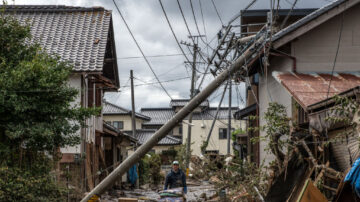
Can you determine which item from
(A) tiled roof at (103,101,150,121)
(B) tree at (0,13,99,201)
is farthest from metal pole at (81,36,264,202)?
(A) tiled roof at (103,101,150,121)

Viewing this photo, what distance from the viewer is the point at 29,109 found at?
12.4 meters

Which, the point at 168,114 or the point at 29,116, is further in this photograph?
the point at 168,114

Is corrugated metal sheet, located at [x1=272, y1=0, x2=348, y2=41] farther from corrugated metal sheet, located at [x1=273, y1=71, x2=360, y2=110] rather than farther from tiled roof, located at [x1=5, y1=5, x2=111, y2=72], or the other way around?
tiled roof, located at [x1=5, y1=5, x2=111, y2=72]

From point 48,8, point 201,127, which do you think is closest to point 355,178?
point 48,8

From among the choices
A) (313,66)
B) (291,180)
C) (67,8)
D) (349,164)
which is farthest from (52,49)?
(349,164)

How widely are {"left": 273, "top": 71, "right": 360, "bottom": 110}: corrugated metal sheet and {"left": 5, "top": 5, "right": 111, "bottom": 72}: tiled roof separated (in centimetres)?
824

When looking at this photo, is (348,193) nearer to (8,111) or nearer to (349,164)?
(349,164)

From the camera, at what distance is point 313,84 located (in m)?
12.1

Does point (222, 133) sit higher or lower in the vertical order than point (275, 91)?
lower

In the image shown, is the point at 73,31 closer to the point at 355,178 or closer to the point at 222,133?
the point at 355,178

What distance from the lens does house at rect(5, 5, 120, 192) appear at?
17.9m

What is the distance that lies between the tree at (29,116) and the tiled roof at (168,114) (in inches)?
1898

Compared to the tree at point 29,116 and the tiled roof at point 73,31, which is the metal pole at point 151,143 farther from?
the tiled roof at point 73,31

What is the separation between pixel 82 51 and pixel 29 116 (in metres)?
7.11
